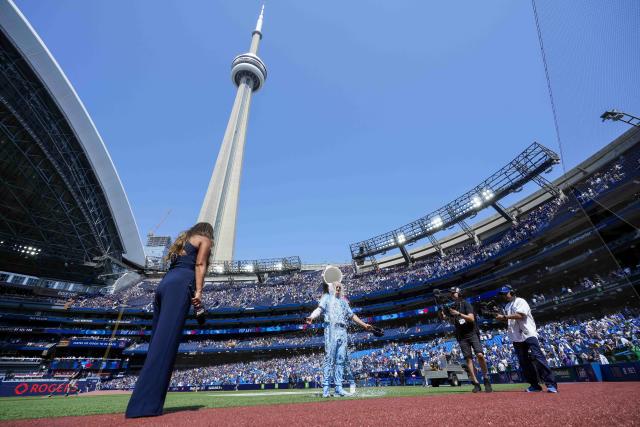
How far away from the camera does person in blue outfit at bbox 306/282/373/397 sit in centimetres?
581

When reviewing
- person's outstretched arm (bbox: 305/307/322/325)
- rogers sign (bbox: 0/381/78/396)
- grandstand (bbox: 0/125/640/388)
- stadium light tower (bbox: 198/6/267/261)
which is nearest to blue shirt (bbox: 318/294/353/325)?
person's outstretched arm (bbox: 305/307/322/325)

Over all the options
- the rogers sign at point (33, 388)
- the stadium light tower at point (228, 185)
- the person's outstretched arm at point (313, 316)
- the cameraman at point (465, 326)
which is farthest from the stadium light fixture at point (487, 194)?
the stadium light tower at point (228, 185)

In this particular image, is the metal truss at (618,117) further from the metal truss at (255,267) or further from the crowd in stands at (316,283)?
the metal truss at (255,267)

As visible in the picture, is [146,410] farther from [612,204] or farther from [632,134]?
[632,134]

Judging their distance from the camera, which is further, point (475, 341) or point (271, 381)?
point (271, 381)

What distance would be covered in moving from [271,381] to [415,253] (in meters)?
28.5

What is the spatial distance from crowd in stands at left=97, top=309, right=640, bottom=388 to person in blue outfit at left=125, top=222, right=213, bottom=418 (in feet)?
19.2

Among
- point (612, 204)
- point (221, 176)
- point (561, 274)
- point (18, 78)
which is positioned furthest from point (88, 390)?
point (221, 176)

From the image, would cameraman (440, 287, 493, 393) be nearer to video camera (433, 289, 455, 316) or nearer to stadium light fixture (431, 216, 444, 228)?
video camera (433, 289, 455, 316)

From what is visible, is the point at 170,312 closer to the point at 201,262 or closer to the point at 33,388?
the point at 201,262

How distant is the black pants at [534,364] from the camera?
4997 mm

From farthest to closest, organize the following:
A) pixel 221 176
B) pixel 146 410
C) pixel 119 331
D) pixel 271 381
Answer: pixel 221 176, pixel 119 331, pixel 271 381, pixel 146 410

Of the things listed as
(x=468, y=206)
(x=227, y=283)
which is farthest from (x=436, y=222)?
(x=227, y=283)

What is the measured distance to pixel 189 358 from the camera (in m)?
43.7
